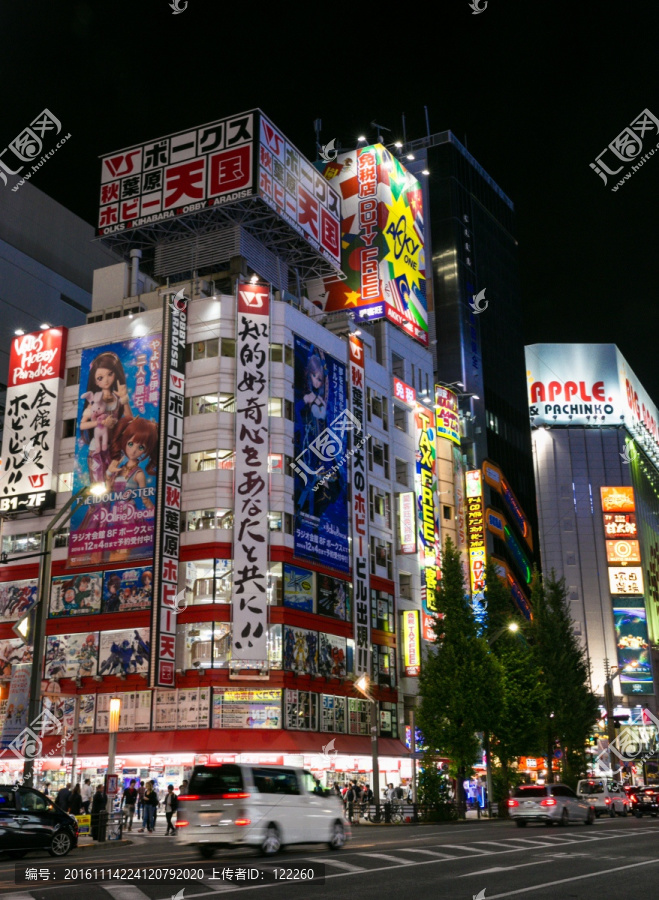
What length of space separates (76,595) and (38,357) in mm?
15372

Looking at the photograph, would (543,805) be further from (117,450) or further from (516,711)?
(117,450)

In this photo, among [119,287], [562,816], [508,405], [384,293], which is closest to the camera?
[562,816]

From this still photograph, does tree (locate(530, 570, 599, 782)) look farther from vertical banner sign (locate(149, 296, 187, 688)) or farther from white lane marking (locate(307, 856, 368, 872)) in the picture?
white lane marking (locate(307, 856, 368, 872))

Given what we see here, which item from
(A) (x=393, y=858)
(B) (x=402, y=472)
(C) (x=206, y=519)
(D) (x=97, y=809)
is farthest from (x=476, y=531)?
(A) (x=393, y=858)

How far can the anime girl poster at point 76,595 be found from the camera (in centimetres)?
5409

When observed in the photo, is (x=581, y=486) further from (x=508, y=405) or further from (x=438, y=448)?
(x=438, y=448)

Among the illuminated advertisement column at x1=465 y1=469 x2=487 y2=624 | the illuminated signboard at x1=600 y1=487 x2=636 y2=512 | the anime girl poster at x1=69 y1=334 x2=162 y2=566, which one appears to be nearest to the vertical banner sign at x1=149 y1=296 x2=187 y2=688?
the anime girl poster at x1=69 y1=334 x2=162 y2=566

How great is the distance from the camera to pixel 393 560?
64.2 metres

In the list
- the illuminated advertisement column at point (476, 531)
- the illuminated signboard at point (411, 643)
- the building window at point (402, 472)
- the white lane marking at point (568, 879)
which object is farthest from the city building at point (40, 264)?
the white lane marking at point (568, 879)

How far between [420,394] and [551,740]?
89.0ft

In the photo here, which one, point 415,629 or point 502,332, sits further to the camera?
point 502,332

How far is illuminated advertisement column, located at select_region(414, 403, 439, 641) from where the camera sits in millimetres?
67062

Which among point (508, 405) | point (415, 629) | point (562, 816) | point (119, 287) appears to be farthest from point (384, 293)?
point (562, 816)

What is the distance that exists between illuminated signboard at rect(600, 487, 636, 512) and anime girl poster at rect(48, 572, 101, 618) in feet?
327
